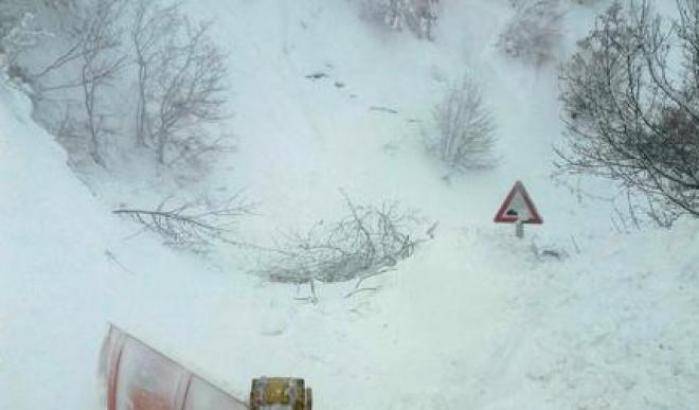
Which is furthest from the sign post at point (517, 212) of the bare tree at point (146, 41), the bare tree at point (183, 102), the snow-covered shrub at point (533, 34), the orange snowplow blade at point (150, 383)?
the snow-covered shrub at point (533, 34)

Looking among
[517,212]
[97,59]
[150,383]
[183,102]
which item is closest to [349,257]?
[517,212]

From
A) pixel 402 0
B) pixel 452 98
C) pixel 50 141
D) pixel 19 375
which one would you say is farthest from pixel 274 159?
pixel 19 375

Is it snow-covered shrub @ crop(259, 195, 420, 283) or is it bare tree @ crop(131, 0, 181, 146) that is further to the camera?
bare tree @ crop(131, 0, 181, 146)

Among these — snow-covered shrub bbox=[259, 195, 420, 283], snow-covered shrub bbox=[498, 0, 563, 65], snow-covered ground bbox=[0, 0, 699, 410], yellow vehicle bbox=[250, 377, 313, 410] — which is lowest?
yellow vehicle bbox=[250, 377, 313, 410]

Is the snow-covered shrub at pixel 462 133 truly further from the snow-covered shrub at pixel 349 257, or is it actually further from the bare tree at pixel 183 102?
the snow-covered shrub at pixel 349 257

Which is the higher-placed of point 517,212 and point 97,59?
point 97,59

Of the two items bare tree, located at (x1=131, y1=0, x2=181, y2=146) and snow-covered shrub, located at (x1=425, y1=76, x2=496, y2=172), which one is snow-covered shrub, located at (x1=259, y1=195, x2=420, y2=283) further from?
snow-covered shrub, located at (x1=425, y1=76, x2=496, y2=172)

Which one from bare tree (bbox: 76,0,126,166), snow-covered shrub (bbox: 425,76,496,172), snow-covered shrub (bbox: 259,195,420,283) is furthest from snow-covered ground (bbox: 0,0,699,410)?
snow-covered shrub (bbox: 425,76,496,172)

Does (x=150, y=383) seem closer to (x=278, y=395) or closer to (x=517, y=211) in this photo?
(x=278, y=395)
